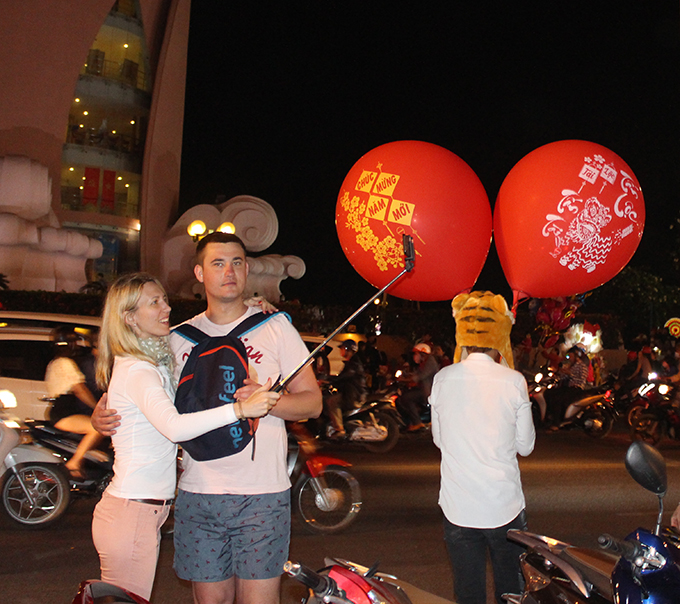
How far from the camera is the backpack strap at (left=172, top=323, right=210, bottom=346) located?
9.06 feet

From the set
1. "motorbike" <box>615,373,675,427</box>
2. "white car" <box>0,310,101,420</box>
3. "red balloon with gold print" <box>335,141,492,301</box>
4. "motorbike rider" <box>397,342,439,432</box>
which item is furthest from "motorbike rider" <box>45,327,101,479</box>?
"motorbike" <box>615,373,675,427</box>

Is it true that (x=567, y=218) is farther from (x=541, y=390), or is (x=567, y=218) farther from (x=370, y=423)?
(x=541, y=390)

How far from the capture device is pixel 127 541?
2.46m

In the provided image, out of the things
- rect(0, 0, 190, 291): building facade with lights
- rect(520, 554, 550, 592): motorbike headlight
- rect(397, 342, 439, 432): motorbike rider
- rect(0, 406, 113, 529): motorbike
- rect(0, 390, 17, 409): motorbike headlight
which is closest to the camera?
rect(520, 554, 550, 592): motorbike headlight

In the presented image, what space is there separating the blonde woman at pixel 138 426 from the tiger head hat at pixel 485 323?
3.87 feet

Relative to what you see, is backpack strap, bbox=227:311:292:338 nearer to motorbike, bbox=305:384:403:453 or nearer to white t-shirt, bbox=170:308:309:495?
white t-shirt, bbox=170:308:309:495

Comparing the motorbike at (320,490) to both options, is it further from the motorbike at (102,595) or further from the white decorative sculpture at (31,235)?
the white decorative sculpture at (31,235)

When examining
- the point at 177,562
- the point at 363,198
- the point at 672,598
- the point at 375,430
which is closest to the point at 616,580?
the point at 672,598

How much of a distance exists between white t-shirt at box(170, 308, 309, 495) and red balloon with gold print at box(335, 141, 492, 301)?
255 cm

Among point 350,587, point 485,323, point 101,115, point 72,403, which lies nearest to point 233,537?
point 350,587

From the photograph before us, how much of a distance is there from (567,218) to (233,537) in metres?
3.68

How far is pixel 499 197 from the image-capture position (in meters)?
5.75

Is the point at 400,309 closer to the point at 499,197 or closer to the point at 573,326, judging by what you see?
the point at 573,326

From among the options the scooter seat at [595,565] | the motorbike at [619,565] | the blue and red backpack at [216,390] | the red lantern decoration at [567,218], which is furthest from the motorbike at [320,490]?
the scooter seat at [595,565]
